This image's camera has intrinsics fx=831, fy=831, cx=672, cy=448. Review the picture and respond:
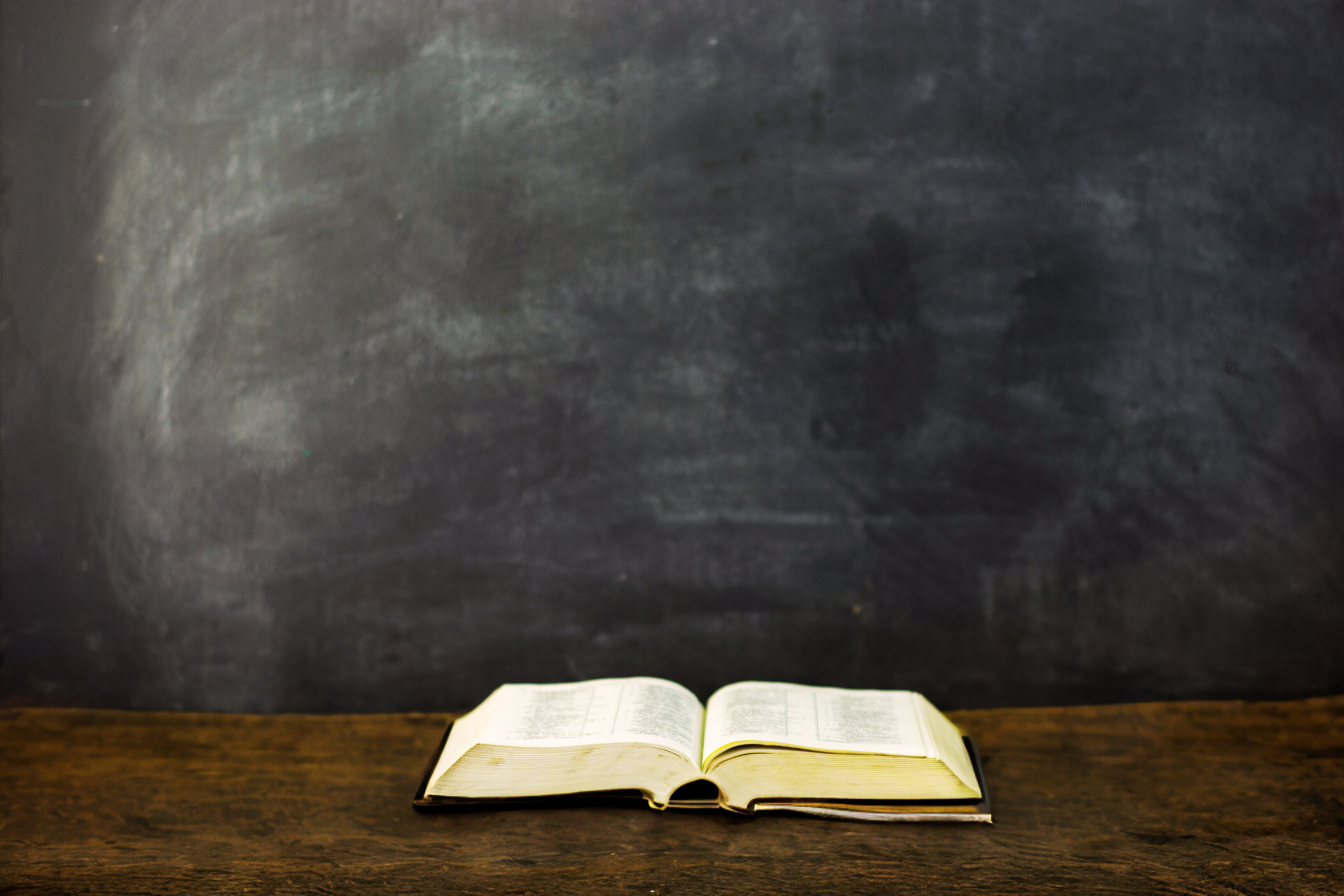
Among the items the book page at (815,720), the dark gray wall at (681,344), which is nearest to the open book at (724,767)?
the book page at (815,720)

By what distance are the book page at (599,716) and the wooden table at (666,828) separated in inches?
4.5

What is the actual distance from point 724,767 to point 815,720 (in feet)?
0.57

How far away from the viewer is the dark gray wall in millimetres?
1578

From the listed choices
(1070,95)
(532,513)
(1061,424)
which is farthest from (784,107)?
(532,513)

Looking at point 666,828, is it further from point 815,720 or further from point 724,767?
point 815,720

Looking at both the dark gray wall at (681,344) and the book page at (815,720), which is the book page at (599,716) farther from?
the dark gray wall at (681,344)

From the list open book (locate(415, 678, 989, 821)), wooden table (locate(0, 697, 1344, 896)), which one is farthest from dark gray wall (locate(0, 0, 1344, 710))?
open book (locate(415, 678, 989, 821))

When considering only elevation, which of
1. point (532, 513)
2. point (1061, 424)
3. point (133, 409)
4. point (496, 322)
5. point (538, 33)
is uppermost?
point (538, 33)

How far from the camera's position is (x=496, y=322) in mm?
1612

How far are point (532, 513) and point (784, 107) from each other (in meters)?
0.92

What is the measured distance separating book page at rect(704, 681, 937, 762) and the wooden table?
0.37ft

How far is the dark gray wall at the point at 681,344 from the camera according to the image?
5.18ft

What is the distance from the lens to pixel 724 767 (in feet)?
3.89

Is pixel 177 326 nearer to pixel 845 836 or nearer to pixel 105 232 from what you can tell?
pixel 105 232
